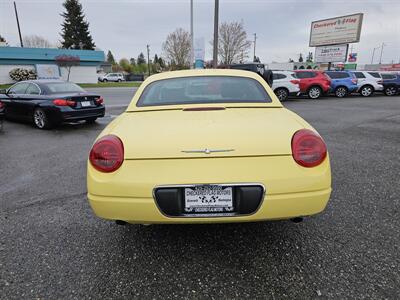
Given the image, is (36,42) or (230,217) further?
(36,42)

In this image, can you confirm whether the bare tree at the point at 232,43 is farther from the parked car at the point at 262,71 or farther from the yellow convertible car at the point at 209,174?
the yellow convertible car at the point at 209,174

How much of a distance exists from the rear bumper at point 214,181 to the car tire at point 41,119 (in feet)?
21.8

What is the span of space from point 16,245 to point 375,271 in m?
2.93

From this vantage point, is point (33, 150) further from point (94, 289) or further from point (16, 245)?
point (94, 289)

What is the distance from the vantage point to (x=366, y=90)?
61.7ft

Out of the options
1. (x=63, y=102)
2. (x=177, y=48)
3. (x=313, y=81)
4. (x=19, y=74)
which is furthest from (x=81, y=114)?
(x=177, y=48)

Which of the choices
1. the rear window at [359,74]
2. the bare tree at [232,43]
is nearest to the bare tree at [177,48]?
the bare tree at [232,43]

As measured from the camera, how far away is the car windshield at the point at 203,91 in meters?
2.90

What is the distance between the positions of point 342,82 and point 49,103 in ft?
55.1

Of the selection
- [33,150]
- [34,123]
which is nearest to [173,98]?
[33,150]

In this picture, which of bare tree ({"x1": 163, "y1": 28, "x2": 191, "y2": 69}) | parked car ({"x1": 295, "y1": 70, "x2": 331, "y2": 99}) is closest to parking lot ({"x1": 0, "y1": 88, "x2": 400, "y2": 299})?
parked car ({"x1": 295, "y1": 70, "x2": 331, "y2": 99})

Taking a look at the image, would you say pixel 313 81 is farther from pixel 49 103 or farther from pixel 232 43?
pixel 232 43

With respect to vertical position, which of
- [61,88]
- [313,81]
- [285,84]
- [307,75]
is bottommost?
[285,84]

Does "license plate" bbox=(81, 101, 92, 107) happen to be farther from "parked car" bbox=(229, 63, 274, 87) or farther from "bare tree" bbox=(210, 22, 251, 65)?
"bare tree" bbox=(210, 22, 251, 65)
